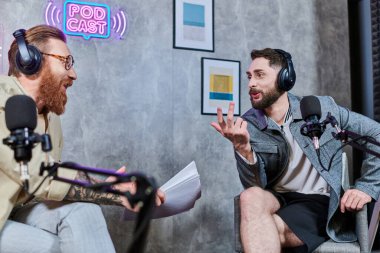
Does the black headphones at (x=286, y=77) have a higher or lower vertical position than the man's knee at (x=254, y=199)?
higher

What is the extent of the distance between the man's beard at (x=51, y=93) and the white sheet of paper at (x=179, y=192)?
488 millimetres

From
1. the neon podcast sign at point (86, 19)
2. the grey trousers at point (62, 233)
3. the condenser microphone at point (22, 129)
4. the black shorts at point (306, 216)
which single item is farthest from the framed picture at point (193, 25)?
the condenser microphone at point (22, 129)

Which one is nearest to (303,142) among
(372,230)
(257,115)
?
(257,115)

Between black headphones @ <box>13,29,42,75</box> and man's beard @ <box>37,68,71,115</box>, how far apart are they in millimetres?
101

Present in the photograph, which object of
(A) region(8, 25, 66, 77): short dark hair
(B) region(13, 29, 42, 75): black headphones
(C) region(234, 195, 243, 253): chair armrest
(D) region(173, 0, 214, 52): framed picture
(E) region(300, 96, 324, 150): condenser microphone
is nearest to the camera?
(E) region(300, 96, 324, 150): condenser microphone

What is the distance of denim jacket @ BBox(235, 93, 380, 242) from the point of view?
2299mm

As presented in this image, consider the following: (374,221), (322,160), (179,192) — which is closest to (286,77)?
(322,160)

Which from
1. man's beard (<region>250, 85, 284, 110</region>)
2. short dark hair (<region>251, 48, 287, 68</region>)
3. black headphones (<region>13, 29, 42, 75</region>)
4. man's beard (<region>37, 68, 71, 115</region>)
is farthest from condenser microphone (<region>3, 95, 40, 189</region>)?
short dark hair (<region>251, 48, 287, 68</region>)

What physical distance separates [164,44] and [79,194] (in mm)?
1773

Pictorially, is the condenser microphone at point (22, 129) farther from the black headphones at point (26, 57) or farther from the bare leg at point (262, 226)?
the bare leg at point (262, 226)

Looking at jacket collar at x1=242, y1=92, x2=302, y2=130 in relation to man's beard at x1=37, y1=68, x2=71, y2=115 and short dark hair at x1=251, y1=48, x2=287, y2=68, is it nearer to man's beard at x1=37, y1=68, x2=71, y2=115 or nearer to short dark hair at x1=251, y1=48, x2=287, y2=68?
short dark hair at x1=251, y1=48, x2=287, y2=68

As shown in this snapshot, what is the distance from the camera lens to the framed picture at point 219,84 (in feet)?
11.0

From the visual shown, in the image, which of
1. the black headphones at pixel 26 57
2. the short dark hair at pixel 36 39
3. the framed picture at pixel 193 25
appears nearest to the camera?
the black headphones at pixel 26 57

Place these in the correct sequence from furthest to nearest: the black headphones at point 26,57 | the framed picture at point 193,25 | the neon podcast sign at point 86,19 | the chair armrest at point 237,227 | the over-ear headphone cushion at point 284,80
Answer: the framed picture at point 193,25 → the neon podcast sign at point 86,19 → the over-ear headphone cushion at point 284,80 → the chair armrest at point 237,227 → the black headphones at point 26,57
